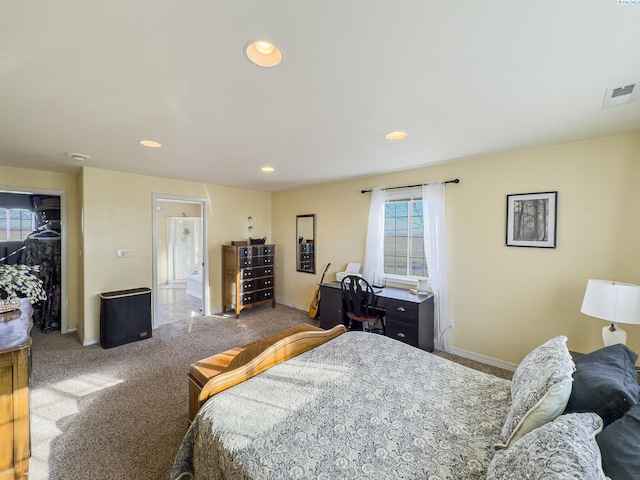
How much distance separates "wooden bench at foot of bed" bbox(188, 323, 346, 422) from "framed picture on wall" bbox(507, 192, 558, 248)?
2346mm

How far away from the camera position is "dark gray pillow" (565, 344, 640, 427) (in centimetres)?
98

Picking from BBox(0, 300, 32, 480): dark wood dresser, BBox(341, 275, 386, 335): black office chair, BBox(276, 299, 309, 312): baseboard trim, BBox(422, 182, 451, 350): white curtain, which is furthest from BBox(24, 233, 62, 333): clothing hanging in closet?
BBox(422, 182, 451, 350): white curtain

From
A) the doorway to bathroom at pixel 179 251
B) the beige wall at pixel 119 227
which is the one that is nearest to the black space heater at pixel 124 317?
the beige wall at pixel 119 227

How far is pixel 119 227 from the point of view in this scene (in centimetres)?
372

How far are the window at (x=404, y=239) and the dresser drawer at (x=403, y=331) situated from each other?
827 mm

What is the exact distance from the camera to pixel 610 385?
3.42ft

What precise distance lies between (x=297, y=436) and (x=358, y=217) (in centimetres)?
334

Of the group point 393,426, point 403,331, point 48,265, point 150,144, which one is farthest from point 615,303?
point 48,265

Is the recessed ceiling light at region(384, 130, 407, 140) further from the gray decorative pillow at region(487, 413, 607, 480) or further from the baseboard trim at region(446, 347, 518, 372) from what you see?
the baseboard trim at region(446, 347, 518, 372)

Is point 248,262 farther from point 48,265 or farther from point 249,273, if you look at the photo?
point 48,265

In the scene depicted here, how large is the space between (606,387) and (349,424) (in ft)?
3.57

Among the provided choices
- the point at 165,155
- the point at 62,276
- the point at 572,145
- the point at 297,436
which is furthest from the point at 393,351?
the point at 62,276

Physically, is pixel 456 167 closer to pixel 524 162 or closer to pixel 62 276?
pixel 524 162

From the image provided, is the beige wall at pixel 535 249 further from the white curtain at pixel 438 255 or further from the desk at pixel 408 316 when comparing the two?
the desk at pixel 408 316
